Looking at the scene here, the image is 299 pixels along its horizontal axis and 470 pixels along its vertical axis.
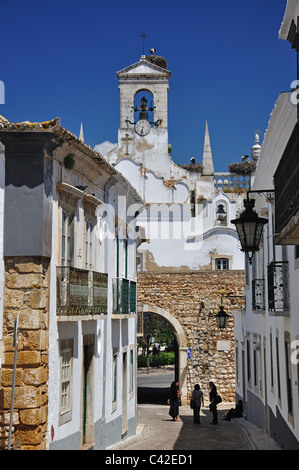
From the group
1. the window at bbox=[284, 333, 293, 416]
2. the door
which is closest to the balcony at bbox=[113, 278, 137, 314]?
the door

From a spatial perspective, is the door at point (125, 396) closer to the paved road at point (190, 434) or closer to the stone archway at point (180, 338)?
the paved road at point (190, 434)

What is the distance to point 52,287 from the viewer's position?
9594 mm

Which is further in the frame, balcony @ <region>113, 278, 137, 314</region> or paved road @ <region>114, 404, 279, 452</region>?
paved road @ <region>114, 404, 279, 452</region>

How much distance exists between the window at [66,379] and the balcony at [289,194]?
4088 mm

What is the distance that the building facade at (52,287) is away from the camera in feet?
29.8

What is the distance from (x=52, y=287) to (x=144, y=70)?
29481 mm

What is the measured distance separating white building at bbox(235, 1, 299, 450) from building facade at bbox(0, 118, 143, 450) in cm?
318

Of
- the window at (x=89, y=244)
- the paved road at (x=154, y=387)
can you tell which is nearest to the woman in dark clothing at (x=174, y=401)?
the paved road at (x=154, y=387)

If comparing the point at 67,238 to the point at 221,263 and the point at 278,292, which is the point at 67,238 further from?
the point at 221,263

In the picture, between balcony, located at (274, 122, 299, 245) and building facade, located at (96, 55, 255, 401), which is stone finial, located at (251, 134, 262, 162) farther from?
balcony, located at (274, 122, 299, 245)

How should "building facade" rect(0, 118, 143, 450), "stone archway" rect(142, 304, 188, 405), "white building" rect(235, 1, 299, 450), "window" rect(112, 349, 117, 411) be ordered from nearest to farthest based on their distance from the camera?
"white building" rect(235, 1, 299, 450), "building facade" rect(0, 118, 143, 450), "window" rect(112, 349, 117, 411), "stone archway" rect(142, 304, 188, 405)

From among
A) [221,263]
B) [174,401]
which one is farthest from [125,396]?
[221,263]

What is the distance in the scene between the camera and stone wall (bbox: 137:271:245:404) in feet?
84.9

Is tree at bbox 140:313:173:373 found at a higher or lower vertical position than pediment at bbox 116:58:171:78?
lower
